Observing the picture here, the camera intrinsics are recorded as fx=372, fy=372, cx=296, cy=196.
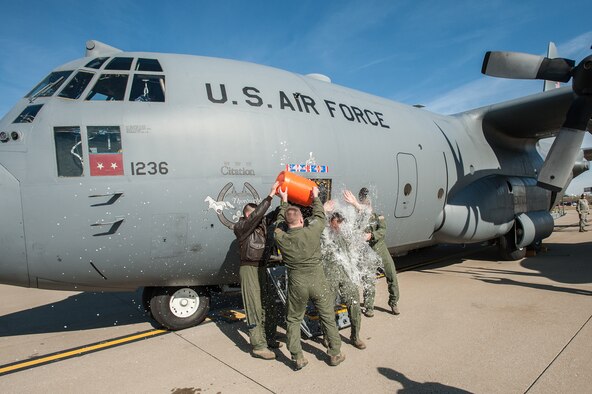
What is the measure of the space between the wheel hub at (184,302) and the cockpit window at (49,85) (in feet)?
10.5

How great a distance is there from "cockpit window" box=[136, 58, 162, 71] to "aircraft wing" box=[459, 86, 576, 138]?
8427mm

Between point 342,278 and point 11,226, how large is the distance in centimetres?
388

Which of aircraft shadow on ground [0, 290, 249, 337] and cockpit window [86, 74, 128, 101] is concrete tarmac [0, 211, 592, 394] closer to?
aircraft shadow on ground [0, 290, 249, 337]

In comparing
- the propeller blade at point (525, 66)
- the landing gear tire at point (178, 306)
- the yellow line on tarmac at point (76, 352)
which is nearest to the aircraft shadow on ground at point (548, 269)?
the propeller blade at point (525, 66)

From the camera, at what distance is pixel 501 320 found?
18.3 ft

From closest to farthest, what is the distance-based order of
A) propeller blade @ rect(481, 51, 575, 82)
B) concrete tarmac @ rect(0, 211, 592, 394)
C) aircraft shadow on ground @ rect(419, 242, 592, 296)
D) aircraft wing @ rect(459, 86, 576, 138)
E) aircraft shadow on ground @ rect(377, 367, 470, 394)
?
aircraft shadow on ground @ rect(377, 367, 470, 394) < concrete tarmac @ rect(0, 211, 592, 394) < aircraft shadow on ground @ rect(419, 242, 592, 296) < propeller blade @ rect(481, 51, 575, 82) < aircraft wing @ rect(459, 86, 576, 138)

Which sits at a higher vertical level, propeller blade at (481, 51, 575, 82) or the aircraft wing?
propeller blade at (481, 51, 575, 82)

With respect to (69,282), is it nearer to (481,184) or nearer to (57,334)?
(57,334)

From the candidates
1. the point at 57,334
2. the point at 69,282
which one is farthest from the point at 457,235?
the point at 57,334

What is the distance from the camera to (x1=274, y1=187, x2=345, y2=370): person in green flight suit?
13.7 ft

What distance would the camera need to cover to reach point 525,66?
8.05 meters

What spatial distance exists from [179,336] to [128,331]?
1.10 meters

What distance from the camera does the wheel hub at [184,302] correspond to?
218 inches

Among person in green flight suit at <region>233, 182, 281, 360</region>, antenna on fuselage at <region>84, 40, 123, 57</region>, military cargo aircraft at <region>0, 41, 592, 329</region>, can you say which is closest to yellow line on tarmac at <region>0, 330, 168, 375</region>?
military cargo aircraft at <region>0, 41, 592, 329</region>
